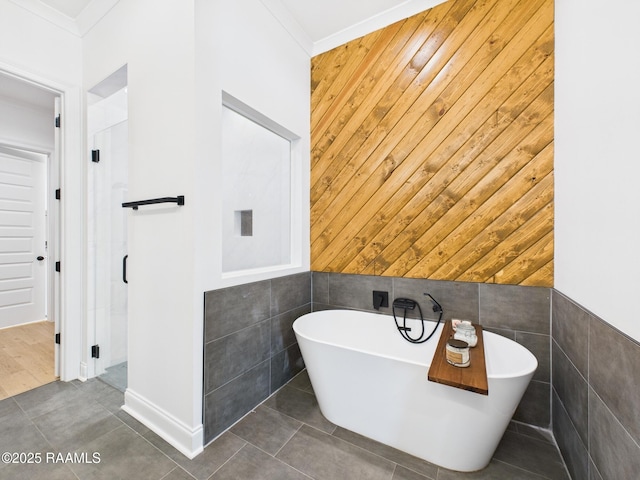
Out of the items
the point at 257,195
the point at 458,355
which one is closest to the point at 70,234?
the point at 257,195

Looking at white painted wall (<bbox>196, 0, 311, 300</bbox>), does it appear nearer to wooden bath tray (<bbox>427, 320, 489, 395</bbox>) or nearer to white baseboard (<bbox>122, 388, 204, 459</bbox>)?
white baseboard (<bbox>122, 388, 204, 459</bbox>)

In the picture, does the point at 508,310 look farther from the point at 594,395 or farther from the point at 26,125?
the point at 26,125

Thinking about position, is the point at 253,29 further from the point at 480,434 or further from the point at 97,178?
the point at 480,434

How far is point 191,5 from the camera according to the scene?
4.58ft

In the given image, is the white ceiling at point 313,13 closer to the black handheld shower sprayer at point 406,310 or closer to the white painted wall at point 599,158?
the white painted wall at point 599,158

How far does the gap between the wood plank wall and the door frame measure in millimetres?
1933

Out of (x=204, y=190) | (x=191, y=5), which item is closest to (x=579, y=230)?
(x=204, y=190)

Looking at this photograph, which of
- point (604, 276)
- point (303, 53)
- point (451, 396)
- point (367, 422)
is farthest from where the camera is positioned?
Result: point (303, 53)

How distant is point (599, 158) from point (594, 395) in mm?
963

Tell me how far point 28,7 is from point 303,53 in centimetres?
202

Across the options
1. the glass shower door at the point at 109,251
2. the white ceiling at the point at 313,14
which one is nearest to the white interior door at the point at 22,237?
the white ceiling at the point at 313,14

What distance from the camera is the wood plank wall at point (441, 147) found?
63.9 inches

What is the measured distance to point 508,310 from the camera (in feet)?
5.55

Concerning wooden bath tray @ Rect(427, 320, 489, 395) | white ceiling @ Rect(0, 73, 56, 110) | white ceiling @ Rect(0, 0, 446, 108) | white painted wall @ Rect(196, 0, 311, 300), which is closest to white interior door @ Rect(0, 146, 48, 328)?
white ceiling @ Rect(0, 73, 56, 110)
